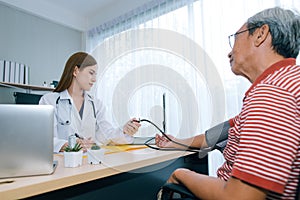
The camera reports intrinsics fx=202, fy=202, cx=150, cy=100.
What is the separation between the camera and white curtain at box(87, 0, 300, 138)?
1393mm

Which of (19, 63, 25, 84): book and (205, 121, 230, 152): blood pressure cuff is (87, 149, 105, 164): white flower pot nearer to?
(205, 121, 230, 152): blood pressure cuff

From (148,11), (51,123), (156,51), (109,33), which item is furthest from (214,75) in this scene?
(109,33)

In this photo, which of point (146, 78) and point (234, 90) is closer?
point (146, 78)

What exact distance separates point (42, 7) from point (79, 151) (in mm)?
3136

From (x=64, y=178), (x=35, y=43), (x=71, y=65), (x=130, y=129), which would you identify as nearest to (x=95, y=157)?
(x=64, y=178)

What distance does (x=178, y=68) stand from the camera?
66.9 inches

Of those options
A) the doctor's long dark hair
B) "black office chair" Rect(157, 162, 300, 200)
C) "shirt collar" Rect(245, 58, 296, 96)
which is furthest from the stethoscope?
"shirt collar" Rect(245, 58, 296, 96)

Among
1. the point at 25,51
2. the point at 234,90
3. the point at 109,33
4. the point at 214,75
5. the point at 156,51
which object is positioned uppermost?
the point at 109,33

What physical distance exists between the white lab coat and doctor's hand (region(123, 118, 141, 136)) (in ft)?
0.13

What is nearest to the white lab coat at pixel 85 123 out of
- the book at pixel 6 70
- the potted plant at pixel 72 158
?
the potted plant at pixel 72 158

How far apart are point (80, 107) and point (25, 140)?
96cm

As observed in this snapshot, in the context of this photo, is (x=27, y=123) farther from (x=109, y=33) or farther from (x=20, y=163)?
(x=109, y=33)

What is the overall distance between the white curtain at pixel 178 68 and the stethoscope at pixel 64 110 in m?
0.27

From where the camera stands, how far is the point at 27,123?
0.57 metres
